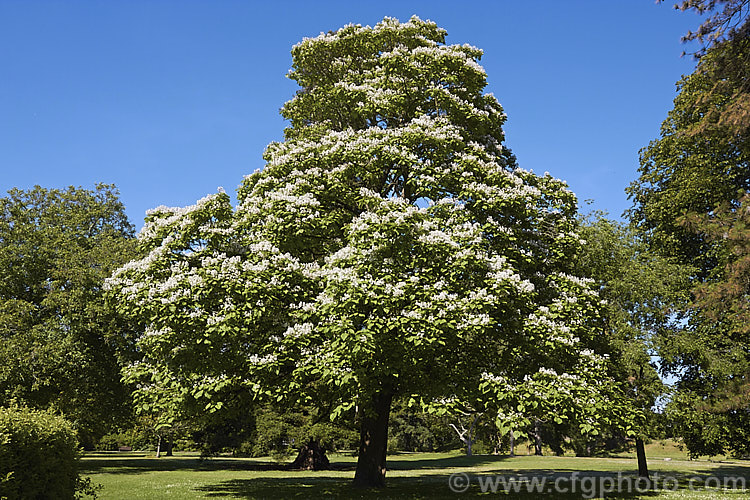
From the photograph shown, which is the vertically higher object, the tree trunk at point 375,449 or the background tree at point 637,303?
the background tree at point 637,303

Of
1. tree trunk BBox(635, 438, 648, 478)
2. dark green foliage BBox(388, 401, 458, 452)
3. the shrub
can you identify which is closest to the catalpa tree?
the shrub

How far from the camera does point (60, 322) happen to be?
110 feet

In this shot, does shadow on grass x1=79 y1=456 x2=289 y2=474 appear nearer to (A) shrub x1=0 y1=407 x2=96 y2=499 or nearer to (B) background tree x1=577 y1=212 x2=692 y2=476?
(A) shrub x1=0 y1=407 x2=96 y2=499

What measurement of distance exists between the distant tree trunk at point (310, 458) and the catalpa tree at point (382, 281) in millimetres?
22447


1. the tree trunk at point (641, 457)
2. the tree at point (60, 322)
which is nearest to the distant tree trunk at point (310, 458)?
the tree at point (60, 322)

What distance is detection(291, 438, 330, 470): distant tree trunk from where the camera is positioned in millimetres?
43500

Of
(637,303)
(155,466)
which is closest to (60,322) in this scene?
(155,466)

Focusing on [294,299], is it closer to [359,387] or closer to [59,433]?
[359,387]

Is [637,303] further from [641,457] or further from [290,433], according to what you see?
[290,433]

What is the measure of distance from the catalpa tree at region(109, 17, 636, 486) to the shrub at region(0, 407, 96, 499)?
4.90 metres

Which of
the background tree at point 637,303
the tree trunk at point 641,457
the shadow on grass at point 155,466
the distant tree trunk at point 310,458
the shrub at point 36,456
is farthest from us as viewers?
the distant tree trunk at point 310,458

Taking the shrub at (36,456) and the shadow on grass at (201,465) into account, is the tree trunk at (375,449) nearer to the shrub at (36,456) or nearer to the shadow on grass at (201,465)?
the shrub at (36,456)

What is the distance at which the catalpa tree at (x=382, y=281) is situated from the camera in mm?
16203

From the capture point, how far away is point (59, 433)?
1186 centimetres
